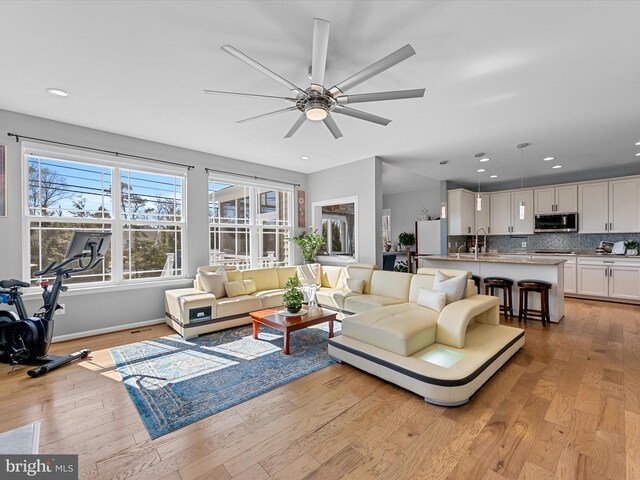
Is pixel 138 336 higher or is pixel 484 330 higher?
pixel 484 330

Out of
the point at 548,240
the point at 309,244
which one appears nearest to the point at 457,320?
the point at 309,244

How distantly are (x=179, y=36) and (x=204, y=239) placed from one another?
3512mm

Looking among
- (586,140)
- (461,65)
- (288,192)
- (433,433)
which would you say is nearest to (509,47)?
(461,65)

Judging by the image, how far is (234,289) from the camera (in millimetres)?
4617

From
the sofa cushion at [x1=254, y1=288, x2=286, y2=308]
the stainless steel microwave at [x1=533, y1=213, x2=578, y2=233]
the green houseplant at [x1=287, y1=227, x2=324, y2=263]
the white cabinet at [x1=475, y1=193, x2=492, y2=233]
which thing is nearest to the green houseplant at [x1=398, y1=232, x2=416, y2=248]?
the white cabinet at [x1=475, y1=193, x2=492, y2=233]

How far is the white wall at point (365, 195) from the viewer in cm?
539

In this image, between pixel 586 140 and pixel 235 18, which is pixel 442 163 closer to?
pixel 586 140

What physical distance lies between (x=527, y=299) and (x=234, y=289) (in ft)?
15.7

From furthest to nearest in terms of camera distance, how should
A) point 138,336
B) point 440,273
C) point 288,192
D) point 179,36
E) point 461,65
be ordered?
1. point 288,192
2. point 138,336
3. point 440,273
4. point 461,65
5. point 179,36

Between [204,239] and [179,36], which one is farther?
[204,239]

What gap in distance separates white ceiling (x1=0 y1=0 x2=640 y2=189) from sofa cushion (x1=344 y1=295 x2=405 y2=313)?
244cm

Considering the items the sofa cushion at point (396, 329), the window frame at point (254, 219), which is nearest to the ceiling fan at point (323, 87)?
the sofa cushion at point (396, 329)

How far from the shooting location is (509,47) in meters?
2.29

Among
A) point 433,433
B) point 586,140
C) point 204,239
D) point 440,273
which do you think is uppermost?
point 586,140
